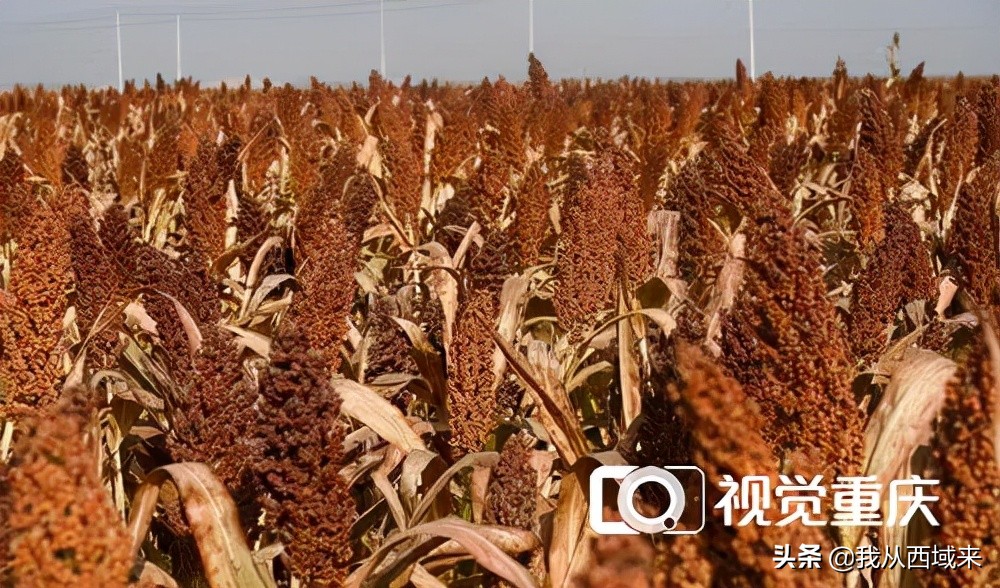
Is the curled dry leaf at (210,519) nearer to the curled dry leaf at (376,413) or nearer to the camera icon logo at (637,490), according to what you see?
the camera icon logo at (637,490)

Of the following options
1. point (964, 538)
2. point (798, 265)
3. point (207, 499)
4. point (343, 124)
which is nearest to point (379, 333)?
point (207, 499)

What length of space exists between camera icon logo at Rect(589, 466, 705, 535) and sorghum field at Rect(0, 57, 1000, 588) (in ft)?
0.10

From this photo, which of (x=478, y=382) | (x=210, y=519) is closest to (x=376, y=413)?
(x=478, y=382)

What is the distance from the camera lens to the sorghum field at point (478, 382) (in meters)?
1.31

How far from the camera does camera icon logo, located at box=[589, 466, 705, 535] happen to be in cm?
162

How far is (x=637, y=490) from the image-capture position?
1.87 m

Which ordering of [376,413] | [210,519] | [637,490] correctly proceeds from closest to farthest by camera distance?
[210,519], [637,490], [376,413]

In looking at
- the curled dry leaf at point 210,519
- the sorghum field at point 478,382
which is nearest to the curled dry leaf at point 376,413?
the sorghum field at point 478,382

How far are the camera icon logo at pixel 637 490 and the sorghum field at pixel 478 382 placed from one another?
0.03m

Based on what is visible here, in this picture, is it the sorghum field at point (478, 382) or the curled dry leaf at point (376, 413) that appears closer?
the sorghum field at point (478, 382)

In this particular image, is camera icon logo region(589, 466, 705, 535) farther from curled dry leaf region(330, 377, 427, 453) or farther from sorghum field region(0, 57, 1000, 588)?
curled dry leaf region(330, 377, 427, 453)

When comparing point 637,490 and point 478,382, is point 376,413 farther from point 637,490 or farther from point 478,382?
point 637,490

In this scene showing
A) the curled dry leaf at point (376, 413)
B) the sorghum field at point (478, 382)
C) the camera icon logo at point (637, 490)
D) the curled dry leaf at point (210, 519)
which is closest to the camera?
the sorghum field at point (478, 382)

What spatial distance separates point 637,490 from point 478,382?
1.79ft
